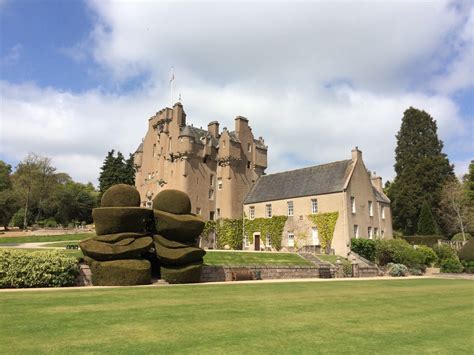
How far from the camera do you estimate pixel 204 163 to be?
46.1 metres

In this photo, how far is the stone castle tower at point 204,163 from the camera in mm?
44219

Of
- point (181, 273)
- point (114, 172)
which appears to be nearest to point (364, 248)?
point (181, 273)

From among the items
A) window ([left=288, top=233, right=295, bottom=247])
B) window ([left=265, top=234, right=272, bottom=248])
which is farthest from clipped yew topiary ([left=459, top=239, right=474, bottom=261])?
window ([left=265, top=234, right=272, bottom=248])

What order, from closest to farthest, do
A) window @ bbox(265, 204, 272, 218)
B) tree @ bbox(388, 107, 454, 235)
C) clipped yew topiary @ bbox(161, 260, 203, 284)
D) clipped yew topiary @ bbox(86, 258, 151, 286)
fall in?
clipped yew topiary @ bbox(86, 258, 151, 286)
clipped yew topiary @ bbox(161, 260, 203, 284)
window @ bbox(265, 204, 272, 218)
tree @ bbox(388, 107, 454, 235)

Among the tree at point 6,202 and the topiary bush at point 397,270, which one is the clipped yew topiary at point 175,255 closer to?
the topiary bush at point 397,270

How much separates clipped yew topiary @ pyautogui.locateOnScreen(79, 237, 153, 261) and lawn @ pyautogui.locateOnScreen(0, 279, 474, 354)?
646cm

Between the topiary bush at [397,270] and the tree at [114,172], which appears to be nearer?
the topiary bush at [397,270]

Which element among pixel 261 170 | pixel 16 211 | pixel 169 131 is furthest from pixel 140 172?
pixel 16 211

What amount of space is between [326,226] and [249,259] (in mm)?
12937

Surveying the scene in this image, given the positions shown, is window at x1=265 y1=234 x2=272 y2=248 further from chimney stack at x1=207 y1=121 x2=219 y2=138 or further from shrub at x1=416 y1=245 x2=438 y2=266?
shrub at x1=416 y1=245 x2=438 y2=266

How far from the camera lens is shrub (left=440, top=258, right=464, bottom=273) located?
3525cm

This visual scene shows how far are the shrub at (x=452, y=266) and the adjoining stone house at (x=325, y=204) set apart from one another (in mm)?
7414

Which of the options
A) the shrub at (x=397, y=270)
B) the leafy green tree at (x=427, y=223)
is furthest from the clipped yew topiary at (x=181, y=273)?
the leafy green tree at (x=427, y=223)

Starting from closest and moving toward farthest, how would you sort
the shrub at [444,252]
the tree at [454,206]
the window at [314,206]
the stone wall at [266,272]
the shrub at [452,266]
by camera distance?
the stone wall at [266,272] → the shrub at [452,266] → the shrub at [444,252] → the window at [314,206] → the tree at [454,206]
